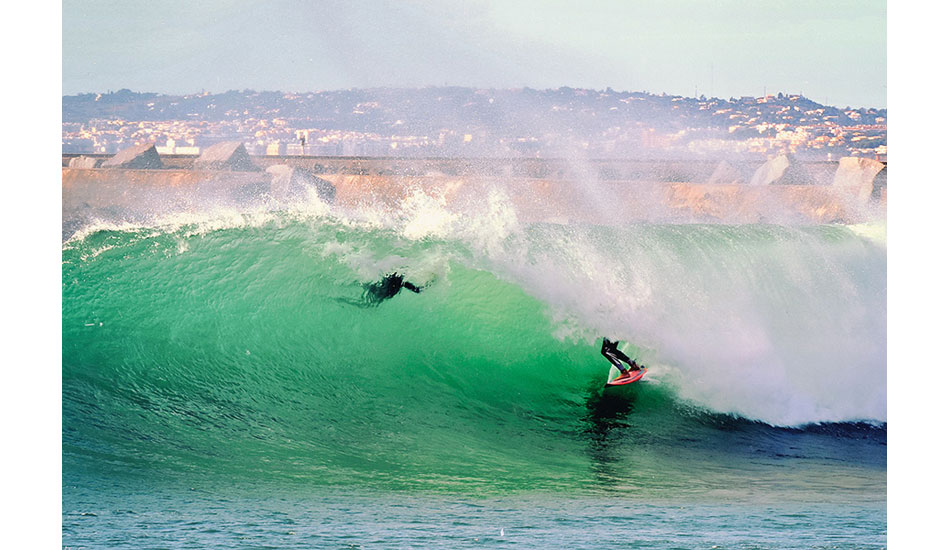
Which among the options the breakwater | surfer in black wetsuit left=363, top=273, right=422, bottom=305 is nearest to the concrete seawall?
the breakwater

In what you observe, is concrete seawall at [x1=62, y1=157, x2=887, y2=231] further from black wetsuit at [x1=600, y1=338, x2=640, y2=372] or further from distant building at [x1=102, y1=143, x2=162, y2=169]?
black wetsuit at [x1=600, y1=338, x2=640, y2=372]

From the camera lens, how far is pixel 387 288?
6828 mm

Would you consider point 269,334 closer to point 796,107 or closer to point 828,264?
point 828,264

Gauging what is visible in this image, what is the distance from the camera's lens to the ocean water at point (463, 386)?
433 cm

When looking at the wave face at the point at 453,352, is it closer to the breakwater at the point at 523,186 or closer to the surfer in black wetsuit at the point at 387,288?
the surfer in black wetsuit at the point at 387,288

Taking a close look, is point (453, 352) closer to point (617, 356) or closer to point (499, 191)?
point (617, 356)

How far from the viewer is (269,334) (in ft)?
21.3

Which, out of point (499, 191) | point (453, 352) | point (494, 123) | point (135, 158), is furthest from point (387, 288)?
point (135, 158)

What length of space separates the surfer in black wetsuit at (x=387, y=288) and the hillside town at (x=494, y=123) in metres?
5.17

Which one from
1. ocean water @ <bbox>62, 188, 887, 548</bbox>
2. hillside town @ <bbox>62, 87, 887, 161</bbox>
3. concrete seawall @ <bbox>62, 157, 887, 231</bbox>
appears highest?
hillside town @ <bbox>62, 87, 887, 161</bbox>

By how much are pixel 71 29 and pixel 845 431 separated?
6.38 metres

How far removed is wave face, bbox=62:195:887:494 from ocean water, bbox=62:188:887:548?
0.02m

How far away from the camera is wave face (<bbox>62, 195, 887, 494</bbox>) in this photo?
5.32 m

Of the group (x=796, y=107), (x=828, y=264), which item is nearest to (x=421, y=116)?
(x=796, y=107)
